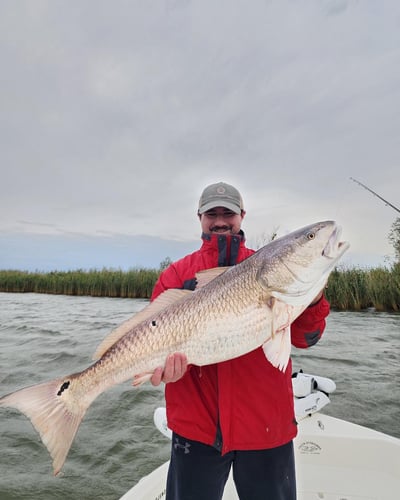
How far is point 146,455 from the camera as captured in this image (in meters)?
5.01

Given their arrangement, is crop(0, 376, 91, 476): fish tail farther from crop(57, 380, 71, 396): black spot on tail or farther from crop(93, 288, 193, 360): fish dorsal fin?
crop(93, 288, 193, 360): fish dorsal fin

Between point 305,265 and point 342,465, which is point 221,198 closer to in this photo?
point 305,265

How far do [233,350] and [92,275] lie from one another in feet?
88.6

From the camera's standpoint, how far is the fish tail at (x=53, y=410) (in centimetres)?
222

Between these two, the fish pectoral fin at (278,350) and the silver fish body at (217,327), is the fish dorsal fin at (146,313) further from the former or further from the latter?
the fish pectoral fin at (278,350)

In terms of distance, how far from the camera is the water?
4.50 meters

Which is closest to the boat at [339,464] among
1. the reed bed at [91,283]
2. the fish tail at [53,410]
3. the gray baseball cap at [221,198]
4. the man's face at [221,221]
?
the fish tail at [53,410]

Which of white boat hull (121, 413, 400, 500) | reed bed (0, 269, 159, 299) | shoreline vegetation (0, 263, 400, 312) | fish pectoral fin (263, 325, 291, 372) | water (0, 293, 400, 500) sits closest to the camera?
fish pectoral fin (263, 325, 291, 372)

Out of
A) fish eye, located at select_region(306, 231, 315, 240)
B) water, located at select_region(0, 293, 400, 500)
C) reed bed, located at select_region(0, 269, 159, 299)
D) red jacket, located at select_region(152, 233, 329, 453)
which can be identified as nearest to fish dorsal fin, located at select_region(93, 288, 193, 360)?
red jacket, located at select_region(152, 233, 329, 453)

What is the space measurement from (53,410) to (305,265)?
184 cm

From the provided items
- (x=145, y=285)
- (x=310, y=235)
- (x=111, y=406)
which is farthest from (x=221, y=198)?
(x=145, y=285)

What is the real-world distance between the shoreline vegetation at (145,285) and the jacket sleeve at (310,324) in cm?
1520

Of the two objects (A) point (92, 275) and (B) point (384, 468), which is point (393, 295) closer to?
(B) point (384, 468)

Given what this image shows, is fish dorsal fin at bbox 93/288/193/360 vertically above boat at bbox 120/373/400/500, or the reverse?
fish dorsal fin at bbox 93/288/193/360
